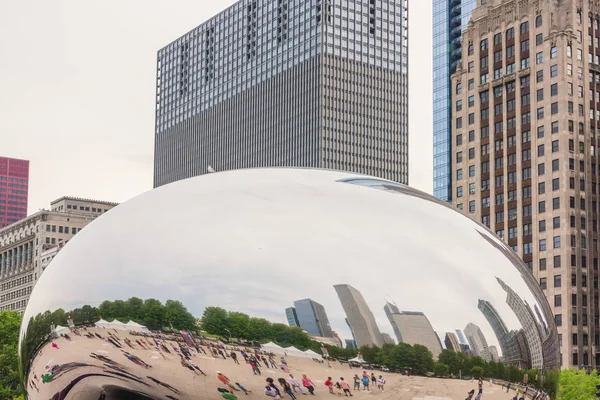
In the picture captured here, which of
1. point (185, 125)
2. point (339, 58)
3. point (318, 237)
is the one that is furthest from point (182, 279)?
point (185, 125)

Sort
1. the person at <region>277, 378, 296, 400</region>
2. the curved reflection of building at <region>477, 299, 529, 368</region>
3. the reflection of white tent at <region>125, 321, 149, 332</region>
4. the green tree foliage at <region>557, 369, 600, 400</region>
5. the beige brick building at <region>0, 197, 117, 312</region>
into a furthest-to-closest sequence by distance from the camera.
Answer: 1. the beige brick building at <region>0, 197, 117, 312</region>
2. the green tree foliage at <region>557, 369, 600, 400</region>
3. the curved reflection of building at <region>477, 299, 529, 368</region>
4. the reflection of white tent at <region>125, 321, 149, 332</region>
5. the person at <region>277, 378, 296, 400</region>

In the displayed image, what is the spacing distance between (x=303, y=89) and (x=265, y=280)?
14511 centimetres

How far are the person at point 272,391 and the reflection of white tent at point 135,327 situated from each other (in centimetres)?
107

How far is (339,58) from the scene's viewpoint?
152 metres

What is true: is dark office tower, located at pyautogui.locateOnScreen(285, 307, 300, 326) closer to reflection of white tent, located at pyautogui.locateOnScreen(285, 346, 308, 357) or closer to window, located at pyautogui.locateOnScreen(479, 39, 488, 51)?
reflection of white tent, located at pyautogui.locateOnScreen(285, 346, 308, 357)

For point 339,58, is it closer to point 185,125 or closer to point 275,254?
point 185,125

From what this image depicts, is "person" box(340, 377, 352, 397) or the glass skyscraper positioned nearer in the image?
"person" box(340, 377, 352, 397)

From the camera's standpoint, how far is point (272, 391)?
778 centimetres

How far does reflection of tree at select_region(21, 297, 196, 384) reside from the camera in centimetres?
797

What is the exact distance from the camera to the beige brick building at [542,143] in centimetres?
9125

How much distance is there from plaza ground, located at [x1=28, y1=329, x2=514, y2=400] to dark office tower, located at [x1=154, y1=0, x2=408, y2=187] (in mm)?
132220

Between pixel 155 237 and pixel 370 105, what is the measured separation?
148319 mm

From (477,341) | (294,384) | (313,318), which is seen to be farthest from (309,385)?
(477,341)

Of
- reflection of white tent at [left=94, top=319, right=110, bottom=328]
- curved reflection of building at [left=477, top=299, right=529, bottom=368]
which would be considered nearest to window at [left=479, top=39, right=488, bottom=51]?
curved reflection of building at [left=477, top=299, right=529, bottom=368]
